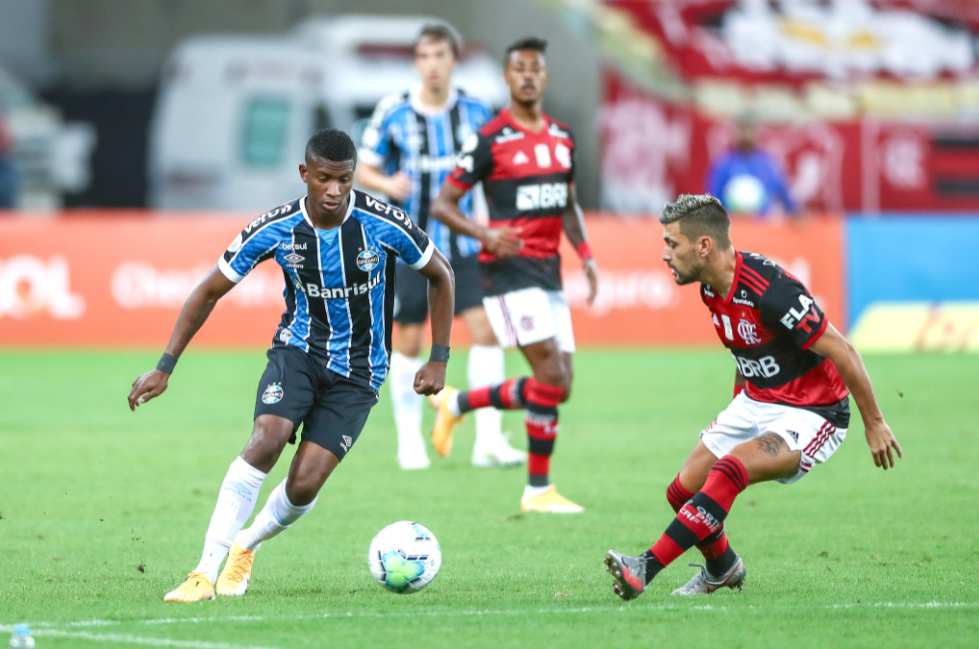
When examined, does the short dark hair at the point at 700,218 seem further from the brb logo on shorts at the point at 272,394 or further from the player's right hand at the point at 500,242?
the player's right hand at the point at 500,242

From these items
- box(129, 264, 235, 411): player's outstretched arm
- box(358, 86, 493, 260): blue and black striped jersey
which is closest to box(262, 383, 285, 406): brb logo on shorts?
box(129, 264, 235, 411): player's outstretched arm

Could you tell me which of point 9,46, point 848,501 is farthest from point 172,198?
point 848,501

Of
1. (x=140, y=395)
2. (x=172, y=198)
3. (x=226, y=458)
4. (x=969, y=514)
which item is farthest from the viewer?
(x=172, y=198)

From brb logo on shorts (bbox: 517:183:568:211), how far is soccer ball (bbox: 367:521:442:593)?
298 cm

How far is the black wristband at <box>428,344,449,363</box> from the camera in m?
6.07

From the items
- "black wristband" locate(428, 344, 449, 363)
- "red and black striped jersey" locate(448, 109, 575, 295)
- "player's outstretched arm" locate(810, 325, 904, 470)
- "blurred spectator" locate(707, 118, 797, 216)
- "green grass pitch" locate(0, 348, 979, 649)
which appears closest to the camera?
"green grass pitch" locate(0, 348, 979, 649)

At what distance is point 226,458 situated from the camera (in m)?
9.62

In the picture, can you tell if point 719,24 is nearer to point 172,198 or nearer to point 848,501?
point 172,198

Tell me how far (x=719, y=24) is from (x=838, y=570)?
1785 cm

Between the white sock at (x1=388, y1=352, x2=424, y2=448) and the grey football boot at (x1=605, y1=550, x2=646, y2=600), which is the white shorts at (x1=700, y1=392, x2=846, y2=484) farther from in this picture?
the white sock at (x1=388, y1=352, x2=424, y2=448)

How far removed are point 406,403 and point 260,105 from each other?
1295 cm

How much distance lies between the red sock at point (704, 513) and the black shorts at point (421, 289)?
14.0 feet

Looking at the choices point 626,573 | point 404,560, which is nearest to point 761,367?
point 626,573

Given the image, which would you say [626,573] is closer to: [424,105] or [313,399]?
[313,399]
